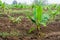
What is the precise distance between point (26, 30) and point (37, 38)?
1.70 feet

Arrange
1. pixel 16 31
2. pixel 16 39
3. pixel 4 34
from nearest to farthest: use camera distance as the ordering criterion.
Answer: pixel 16 39
pixel 4 34
pixel 16 31

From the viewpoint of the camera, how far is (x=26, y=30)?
3684 mm

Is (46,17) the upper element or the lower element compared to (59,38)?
upper

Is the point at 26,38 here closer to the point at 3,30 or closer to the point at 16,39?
the point at 16,39

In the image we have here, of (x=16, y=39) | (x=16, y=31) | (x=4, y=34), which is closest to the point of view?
(x=16, y=39)

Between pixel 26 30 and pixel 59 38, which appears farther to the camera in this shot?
pixel 26 30

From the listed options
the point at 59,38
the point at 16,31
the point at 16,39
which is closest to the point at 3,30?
the point at 16,31

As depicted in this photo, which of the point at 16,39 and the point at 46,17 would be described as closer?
the point at 16,39

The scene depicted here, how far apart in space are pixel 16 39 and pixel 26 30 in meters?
0.62

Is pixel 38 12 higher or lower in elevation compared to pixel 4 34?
higher

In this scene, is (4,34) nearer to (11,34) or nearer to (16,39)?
(11,34)

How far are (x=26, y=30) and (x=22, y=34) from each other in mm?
301

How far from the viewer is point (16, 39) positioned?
3096 mm

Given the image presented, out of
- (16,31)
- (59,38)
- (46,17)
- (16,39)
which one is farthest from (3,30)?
(59,38)
